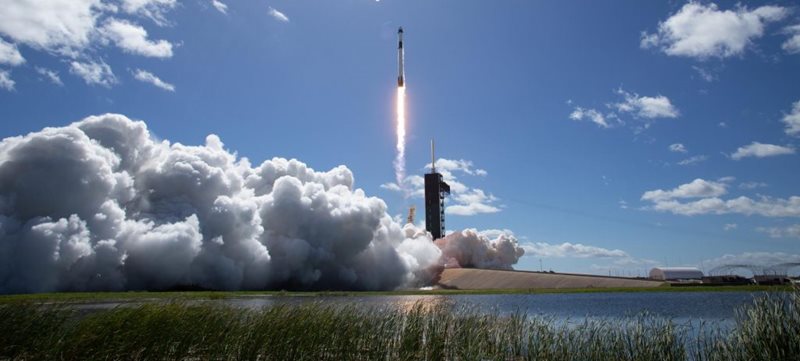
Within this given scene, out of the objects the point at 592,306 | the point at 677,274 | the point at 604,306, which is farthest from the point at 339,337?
the point at 677,274

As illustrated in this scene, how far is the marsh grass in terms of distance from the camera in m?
17.3

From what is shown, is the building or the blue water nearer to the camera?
the blue water

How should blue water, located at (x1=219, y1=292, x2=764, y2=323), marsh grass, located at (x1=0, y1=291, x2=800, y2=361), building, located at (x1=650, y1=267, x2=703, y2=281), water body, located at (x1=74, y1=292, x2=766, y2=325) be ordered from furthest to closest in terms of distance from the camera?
building, located at (x1=650, y1=267, x2=703, y2=281) → blue water, located at (x1=219, y1=292, x2=764, y2=323) → water body, located at (x1=74, y1=292, x2=766, y2=325) → marsh grass, located at (x1=0, y1=291, x2=800, y2=361)

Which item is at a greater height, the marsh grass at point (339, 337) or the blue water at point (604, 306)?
the marsh grass at point (339, 337)

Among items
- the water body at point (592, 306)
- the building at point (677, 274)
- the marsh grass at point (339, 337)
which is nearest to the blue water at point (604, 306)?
the water body at point (592, 306)

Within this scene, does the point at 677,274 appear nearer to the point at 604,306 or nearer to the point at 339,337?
the point at 604,306

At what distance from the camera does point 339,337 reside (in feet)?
70.0

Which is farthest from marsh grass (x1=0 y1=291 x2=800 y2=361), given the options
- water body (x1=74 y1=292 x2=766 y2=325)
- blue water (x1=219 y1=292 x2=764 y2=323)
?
blue water (x1=219 y1=292 x2=764 y2=323)

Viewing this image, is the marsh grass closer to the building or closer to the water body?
the water body

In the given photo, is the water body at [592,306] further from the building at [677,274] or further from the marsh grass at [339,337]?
the building at [677,274]

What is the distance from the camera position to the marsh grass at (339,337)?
17266 mm

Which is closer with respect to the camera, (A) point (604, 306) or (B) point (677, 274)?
(A) point (604, 306)

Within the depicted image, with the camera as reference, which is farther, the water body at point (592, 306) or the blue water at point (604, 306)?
the blue water at point (604, 306)

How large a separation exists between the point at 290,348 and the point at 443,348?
6.01 metres
